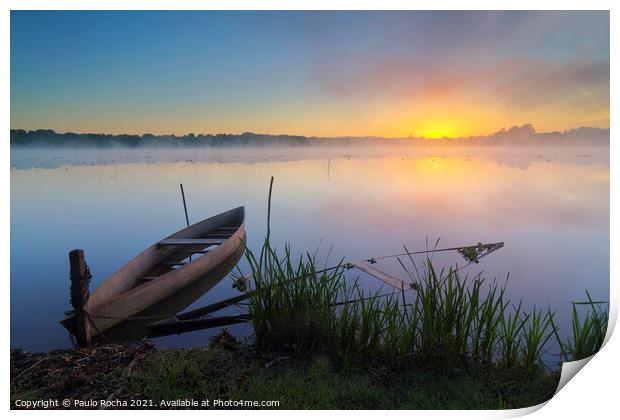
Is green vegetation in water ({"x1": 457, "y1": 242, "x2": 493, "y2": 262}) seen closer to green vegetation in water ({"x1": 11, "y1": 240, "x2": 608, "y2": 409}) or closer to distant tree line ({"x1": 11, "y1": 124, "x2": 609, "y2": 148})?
distant tree line ({"x1": 11, "y1": 124, "x2": 609, "y2": 148})

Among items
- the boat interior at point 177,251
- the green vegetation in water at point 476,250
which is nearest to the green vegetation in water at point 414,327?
the green vegetation in water at point 476,250

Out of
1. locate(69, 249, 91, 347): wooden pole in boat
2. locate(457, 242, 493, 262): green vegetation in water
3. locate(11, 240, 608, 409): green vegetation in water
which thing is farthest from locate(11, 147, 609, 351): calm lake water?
locate(11, 240, 608, 409): green vegetation in water

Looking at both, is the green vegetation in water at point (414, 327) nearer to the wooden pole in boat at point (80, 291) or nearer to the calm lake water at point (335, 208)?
the calm lake water at point (335, 208)

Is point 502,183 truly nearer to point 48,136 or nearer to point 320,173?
point 320,173

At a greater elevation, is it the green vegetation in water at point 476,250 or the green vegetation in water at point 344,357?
the green vegetation in water at point 476,250

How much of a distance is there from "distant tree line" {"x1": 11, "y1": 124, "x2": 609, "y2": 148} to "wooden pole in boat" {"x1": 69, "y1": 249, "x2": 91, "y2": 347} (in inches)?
32.5

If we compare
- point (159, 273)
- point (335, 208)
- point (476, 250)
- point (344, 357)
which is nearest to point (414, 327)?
point (344, 357)

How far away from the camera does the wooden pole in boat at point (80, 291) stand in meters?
3.17

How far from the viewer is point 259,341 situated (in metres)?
2.93

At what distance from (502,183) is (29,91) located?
3.82 meters

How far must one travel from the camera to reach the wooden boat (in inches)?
143

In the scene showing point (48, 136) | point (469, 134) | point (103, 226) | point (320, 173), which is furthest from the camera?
point (320, 173)

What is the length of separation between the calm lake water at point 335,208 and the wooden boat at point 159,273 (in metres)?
0.23
